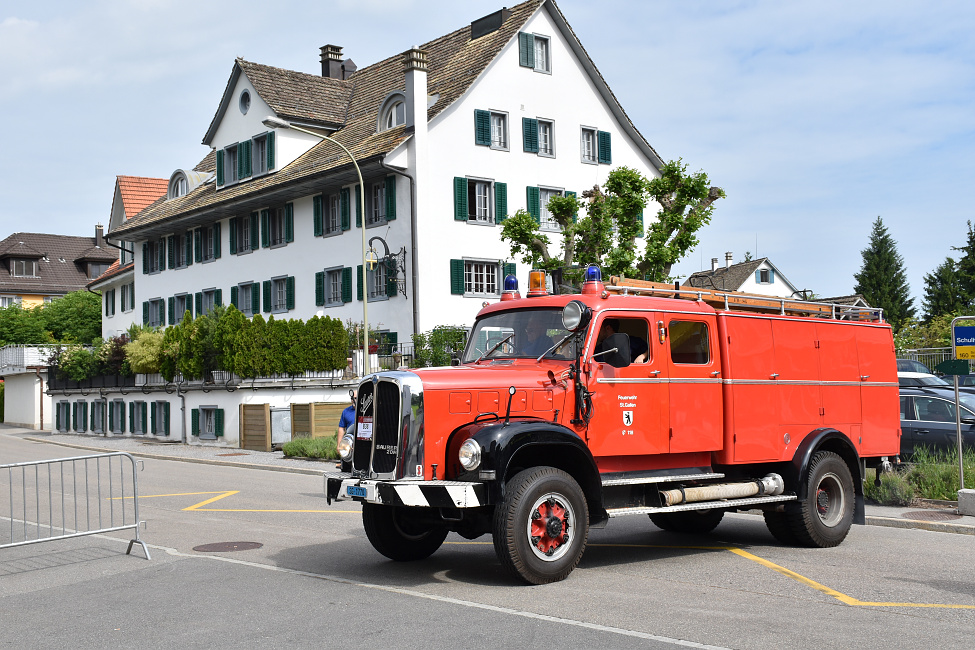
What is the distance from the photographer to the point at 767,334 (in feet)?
36.8

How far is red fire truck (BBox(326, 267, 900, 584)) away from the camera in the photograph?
29.0 ft

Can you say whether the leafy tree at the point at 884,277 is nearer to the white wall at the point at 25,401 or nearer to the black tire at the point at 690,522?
the white wall at the point at 25,401

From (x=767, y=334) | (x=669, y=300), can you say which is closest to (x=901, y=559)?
(x=767, y=334)

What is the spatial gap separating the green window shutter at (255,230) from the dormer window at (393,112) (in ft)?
23.4

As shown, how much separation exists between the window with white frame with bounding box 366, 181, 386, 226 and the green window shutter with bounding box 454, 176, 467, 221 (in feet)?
7.96

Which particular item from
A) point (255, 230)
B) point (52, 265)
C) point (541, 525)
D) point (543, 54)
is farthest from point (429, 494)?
point (52, 265)

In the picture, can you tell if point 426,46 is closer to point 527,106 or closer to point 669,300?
point 527,106

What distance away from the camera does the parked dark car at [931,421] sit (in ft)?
55.9

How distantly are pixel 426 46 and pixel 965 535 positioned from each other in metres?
33.8

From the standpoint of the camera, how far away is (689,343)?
416 inches

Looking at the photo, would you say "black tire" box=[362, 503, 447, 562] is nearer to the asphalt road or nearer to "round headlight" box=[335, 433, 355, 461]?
the asphalt road

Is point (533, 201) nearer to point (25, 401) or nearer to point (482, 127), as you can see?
point (482, 127)

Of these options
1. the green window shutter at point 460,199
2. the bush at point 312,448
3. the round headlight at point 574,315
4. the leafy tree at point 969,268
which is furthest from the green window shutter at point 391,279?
the leafy tree at point 969,268

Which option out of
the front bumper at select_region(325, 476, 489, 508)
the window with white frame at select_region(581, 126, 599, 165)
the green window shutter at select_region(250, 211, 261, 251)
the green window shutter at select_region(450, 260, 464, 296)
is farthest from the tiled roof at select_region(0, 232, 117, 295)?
the front bumper at select_region(325, 476, 489, 508)
